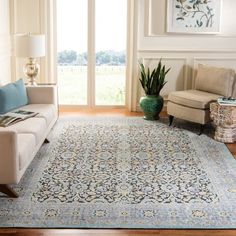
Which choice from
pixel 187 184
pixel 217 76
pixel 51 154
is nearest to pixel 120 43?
pixel 217 76

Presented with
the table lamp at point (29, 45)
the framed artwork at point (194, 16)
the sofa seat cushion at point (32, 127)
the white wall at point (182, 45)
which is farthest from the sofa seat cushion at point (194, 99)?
the sofa seat cushion at point (32, 127)

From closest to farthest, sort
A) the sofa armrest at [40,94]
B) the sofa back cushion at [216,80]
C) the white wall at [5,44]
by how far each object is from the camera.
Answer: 1. the sofa armrest at [40,94]
2. the sofa back cushion at [216,80]
3. the white wall at [5,44]

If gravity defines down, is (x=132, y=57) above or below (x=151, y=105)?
above

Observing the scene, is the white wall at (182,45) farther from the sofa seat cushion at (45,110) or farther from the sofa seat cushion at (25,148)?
the sofa seat cushion at (25,148)

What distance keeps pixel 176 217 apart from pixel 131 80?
3.48m

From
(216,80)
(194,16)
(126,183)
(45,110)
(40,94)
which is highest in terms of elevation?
(194,16)

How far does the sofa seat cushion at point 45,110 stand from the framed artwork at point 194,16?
214 cm

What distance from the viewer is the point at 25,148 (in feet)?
11.3

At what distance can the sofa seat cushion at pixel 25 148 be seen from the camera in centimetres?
332

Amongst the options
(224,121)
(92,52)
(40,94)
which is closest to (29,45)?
(40,94)

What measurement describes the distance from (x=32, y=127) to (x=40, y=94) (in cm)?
113

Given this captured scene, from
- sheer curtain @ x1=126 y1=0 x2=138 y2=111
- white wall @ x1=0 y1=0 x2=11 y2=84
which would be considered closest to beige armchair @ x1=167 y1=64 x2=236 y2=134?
sheer curtain @ x1=126 y1=0 x2=138 y2=111

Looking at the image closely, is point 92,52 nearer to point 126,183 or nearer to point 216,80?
point 216,80

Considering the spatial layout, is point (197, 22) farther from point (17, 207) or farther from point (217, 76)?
point (17, 207)
